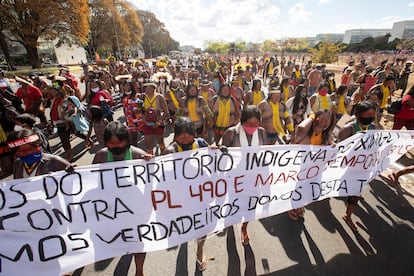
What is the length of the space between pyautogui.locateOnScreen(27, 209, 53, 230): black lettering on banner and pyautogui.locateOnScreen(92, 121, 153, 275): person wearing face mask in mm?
648

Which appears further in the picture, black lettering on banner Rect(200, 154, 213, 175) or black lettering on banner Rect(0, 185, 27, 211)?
black lettering on banner Rect(200, 154, 213, 175)

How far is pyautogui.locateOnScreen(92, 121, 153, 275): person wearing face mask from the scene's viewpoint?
7.61 feet

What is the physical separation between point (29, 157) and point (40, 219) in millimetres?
676

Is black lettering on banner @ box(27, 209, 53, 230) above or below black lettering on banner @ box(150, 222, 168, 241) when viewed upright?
above

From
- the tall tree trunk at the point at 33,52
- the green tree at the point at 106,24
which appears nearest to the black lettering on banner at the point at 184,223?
the tall tree trunk at the point at 33,52

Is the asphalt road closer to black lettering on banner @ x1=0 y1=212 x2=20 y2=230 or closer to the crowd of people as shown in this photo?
the crowd of people

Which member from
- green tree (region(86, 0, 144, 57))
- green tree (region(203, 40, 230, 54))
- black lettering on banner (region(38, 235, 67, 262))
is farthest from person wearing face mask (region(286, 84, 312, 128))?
green tree (region(203, 40, 230, 54))

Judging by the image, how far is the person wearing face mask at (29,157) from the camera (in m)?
2.18

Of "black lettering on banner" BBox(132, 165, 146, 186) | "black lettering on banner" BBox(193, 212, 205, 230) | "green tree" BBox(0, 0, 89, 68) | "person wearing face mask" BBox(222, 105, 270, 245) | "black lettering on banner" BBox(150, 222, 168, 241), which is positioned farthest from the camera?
"green tree" BBox(0, 0, 89, 68)

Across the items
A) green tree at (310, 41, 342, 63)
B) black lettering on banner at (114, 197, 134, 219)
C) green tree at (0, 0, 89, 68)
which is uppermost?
green tree at (0, 0, 89, 68)

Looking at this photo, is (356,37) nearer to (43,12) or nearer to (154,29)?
(154,29)

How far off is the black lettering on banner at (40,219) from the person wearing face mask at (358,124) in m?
3.76

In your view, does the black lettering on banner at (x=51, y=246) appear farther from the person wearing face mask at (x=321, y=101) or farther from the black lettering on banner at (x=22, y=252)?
the person wearing face mask at (x=321, y=101)

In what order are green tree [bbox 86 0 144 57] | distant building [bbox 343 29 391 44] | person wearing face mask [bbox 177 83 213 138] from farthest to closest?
distant building [bbox 343 29 391 44], green tree [bbox 86 0 144 57], person wearing face mask [bbox 177 83 213 138]
